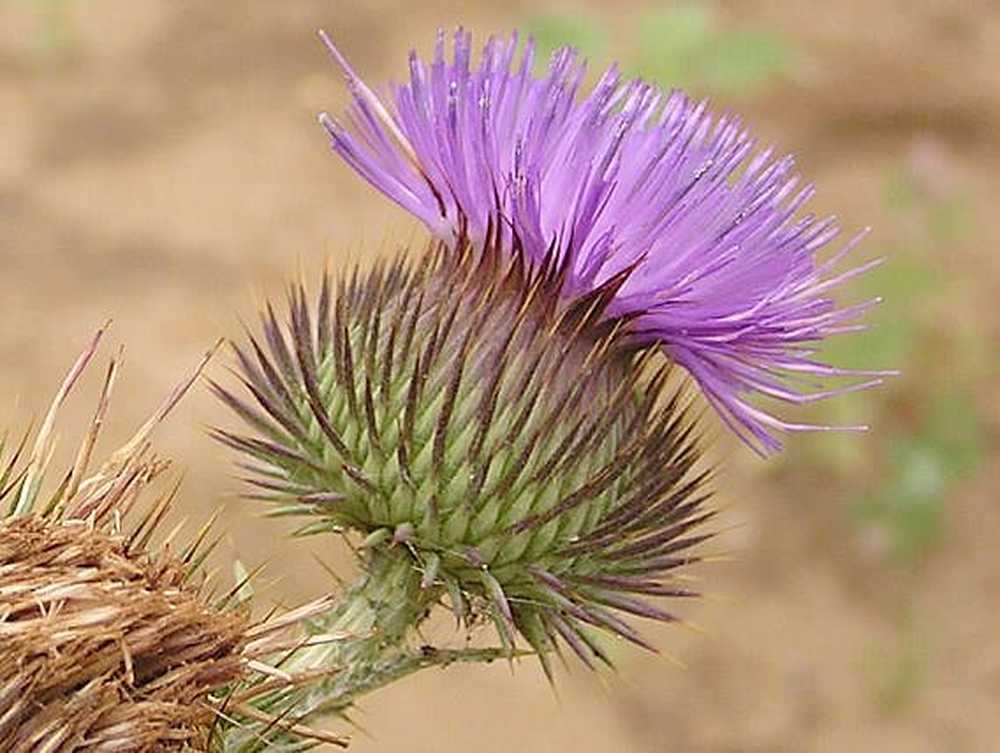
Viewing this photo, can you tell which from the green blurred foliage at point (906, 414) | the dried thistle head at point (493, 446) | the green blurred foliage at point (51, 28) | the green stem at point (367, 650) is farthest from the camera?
the green blurred foliage at point (51, 28)

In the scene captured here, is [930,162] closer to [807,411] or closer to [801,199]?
A: [807,411]

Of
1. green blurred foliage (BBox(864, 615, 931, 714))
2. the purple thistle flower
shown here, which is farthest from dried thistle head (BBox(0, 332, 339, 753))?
green blurred foliage (BBox(864, 615, 931, 714))

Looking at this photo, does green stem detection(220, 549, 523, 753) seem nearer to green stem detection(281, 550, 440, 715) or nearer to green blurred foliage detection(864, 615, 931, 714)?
green stem detection(281, 550, 440, 715)

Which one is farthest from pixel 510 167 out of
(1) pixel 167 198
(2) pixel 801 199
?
(1) pixel 167 198

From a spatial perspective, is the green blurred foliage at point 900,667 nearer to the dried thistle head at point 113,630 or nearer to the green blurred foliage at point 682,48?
the green blurred foliage at point 682,48

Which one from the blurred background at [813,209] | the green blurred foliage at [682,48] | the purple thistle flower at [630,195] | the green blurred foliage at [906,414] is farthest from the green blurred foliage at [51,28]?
the purple thistle flower at [630,195]

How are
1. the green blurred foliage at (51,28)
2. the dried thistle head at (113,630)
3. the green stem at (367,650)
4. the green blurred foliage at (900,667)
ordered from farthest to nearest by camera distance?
the green blurred foliage at (51,28)
the green blurred foliage at (900,667)
the green stem at (367,650)
the dried thistle head at (113,630)
